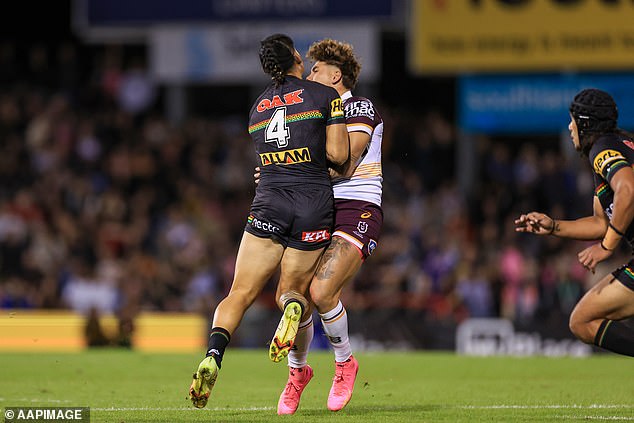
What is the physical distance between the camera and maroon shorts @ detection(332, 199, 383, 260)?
8.64 metres

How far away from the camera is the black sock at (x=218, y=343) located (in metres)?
7.86

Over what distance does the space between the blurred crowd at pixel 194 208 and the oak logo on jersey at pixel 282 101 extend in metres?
9.98

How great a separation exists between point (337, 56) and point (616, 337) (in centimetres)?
271

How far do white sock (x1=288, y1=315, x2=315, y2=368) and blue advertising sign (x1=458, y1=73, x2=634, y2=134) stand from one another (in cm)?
1258

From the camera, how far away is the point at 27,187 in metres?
22.6

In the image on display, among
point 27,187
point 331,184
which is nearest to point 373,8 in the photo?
point 27,187

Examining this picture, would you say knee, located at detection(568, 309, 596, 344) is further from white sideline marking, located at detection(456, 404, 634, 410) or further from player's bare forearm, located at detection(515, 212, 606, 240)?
white sideline marking, located at detection(456, 404, 634, 410)

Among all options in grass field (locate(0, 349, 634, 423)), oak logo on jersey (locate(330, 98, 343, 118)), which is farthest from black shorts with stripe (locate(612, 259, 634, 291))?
oak logo on jersey (locate(330, 98, 343, 118))

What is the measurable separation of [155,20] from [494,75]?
241 inches

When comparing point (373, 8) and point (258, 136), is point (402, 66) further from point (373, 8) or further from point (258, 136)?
point (258, 136)

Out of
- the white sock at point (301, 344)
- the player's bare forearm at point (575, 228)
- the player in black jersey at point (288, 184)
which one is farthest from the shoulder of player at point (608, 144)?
the white sock at point (301, 344)

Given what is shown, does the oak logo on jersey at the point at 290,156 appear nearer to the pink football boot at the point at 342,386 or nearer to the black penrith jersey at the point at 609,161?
the pink football boot at the point at 342,386

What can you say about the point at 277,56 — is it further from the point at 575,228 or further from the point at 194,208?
the point at 194,208

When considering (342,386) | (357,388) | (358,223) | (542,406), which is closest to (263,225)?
(358,223)
